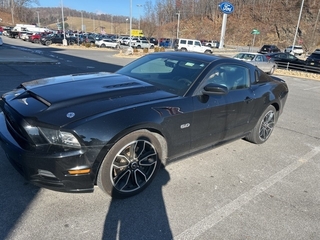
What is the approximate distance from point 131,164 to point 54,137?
33.4 inches

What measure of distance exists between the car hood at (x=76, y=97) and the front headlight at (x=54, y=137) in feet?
0.27

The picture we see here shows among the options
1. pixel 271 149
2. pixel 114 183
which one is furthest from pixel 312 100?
pixel 114 183

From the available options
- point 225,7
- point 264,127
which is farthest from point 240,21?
point 264,127

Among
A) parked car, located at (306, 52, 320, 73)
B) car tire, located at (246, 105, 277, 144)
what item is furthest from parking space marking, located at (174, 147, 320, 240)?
parked car, located at (306, 52, 320, 73)

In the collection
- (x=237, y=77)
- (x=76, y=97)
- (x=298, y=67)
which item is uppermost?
(x=237, y=77)

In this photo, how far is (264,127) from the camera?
4645 mm

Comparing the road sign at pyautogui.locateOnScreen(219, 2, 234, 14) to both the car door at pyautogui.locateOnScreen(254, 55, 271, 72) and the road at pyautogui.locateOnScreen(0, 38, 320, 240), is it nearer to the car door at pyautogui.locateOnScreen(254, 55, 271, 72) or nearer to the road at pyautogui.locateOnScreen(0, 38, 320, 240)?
the car door at pyautogui.locateOnScreen(254, 55, 271, 72)

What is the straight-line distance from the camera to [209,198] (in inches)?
115

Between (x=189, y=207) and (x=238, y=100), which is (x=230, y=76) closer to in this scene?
(x=238, y=100)

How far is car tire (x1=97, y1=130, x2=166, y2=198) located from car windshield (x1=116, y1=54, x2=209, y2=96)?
777mm

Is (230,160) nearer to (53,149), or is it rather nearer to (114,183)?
(114,183)

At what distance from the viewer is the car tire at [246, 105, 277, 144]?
14.7ft

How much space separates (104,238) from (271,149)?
3440mm

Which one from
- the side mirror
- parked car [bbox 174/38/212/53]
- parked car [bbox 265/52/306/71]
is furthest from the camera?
parked car [bbox 174/38/212/53]
